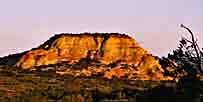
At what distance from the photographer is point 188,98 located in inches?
1666

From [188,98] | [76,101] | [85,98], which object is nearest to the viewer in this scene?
[188,98]

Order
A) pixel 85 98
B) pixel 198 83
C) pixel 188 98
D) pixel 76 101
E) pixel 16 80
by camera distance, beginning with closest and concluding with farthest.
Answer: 1. pixel 198 83
2. pixel 188 98
3. pixel 76 101
4. pixel 85 98
5. pixel 16 80

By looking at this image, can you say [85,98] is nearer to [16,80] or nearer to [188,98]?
[188,98]

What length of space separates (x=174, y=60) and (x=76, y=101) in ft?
178

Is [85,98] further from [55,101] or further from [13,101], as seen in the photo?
[13,101]

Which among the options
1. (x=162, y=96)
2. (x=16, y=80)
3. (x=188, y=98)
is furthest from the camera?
(x=16, y=80)

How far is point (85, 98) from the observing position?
301 ft

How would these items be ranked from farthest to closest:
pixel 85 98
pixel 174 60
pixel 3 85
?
1. pixel 3 85
2. pixel 85 98
3. pixel 174 60

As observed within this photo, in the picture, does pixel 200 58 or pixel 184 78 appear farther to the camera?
pixel 184 78

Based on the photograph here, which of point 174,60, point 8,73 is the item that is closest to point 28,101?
point 174,60

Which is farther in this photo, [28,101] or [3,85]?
[3,85]

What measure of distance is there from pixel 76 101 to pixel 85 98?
5.80m

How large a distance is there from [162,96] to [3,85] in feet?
312

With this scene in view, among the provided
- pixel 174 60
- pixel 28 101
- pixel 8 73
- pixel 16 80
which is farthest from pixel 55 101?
pixel 8 73
